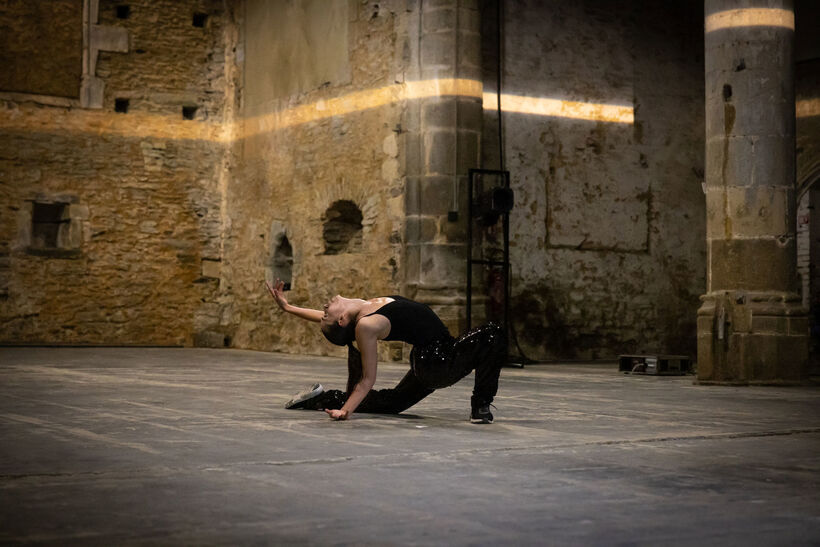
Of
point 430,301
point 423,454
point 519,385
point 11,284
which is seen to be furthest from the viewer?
point 11,284

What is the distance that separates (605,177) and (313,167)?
3735mm

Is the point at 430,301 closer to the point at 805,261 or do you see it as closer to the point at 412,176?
the point at 412,176

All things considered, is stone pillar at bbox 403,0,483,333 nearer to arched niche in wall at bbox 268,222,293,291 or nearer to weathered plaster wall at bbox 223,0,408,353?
weathered plaster wall at bbox 223,0,408,353

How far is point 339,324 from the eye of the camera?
20.5 feet

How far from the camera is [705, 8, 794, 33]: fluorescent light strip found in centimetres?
982

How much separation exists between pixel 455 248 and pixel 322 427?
24.2ft

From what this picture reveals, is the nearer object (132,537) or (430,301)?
(132,537)

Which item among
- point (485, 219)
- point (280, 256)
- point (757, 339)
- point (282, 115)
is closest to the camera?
point (757, 339)

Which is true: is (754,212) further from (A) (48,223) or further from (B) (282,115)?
(A) (48,223)

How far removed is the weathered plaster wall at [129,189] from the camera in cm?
1603

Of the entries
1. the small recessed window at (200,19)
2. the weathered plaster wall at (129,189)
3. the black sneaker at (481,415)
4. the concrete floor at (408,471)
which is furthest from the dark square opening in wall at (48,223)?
the black sneaker at (481,415)

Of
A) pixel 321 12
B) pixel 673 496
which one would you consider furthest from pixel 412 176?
pixel 673 496

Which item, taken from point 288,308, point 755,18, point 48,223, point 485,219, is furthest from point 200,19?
point 288,308

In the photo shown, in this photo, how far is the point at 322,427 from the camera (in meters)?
5.88
